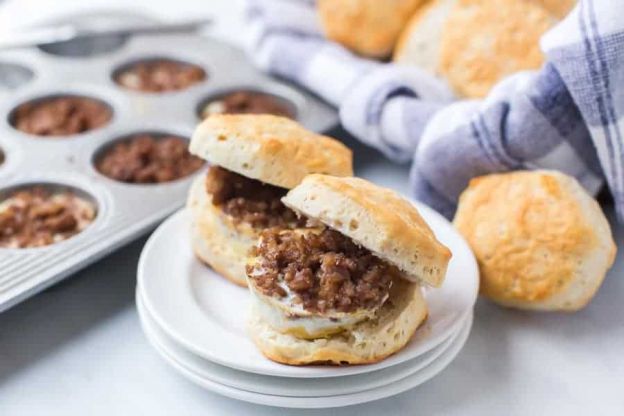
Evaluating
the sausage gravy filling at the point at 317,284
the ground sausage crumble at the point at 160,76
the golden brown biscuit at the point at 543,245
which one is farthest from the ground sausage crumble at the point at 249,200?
the ground sausage crumble at the point at 160,76

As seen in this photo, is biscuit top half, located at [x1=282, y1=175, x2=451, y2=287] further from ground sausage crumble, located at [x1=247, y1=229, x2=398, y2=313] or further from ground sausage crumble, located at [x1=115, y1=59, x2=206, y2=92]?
ground sausage crumble, located at [x1=115, y1=59, x2=206, y2=92]

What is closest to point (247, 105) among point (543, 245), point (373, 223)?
point (543, 245)

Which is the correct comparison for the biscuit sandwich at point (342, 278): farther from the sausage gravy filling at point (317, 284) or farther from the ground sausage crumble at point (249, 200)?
the ground sausage crumble at point (249, 200)

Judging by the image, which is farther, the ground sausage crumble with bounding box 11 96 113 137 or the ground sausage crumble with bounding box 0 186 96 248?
the ground sausage crumble with bounding box 11 96 113 137

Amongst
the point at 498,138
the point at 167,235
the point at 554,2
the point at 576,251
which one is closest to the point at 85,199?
the point at 167,235

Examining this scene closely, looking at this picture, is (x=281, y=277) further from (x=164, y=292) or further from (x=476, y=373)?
(x=476, y=373)

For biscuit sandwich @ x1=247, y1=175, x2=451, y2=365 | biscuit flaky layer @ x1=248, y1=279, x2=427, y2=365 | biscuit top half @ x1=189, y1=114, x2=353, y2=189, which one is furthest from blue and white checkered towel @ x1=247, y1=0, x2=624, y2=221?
biscuit flaky layer @ x1=248, y1=279, x2=427, y2=365
